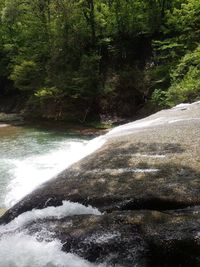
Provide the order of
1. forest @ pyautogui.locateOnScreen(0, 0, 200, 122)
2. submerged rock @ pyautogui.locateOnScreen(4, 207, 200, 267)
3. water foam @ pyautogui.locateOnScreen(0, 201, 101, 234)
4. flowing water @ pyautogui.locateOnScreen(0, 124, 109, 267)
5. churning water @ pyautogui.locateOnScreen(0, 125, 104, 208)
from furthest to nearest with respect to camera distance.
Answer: forest @ pyautogui.locateOnScreen(0, 0, 200, 122), churning water @ pyautogui.locateOnScreen(0, 125, 104, 208), water foam @ pyautogui.locateOnScreen(0, 201, 101, 234), flowing water @ pyautogui.locateOnScreen(0, 124, 109, 267), submerged rock @ pyautogui.locateOnScreen(4, 207, 200, 267)

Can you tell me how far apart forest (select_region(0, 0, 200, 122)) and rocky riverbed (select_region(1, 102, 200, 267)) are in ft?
53.6

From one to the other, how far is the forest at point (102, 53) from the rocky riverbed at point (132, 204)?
53.6 ft

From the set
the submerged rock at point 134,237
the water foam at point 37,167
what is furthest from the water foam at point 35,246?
the water foam at point 37,167

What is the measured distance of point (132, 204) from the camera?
9.41 m

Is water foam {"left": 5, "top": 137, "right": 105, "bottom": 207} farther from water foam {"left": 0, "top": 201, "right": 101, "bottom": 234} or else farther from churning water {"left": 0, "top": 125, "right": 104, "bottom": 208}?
water foam {"left": 0, "top": 201, "right": 101, "bottom": 234}

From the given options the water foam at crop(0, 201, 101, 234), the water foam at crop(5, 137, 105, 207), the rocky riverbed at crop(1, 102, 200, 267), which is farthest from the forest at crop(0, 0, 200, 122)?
the water foam at crop(0, 201, 101, 234)

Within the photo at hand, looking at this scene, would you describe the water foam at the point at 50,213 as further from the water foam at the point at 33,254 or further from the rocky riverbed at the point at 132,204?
the water foam at the point at 33,254

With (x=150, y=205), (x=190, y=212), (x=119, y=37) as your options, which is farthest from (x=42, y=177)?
(x=119, y=37)

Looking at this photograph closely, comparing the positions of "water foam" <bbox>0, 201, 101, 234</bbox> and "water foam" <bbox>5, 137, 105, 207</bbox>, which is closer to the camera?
"water foam" <bbox>0, 201, 101, 234</bbox>

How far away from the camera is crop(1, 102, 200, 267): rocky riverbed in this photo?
7734mm

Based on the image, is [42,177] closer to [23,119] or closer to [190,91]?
[190,91]

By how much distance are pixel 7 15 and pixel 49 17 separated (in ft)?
17.3

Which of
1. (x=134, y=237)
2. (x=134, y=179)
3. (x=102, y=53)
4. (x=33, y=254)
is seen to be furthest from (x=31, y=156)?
(x=102, y=53)

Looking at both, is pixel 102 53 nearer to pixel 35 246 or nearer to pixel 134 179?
pixel 134 179
